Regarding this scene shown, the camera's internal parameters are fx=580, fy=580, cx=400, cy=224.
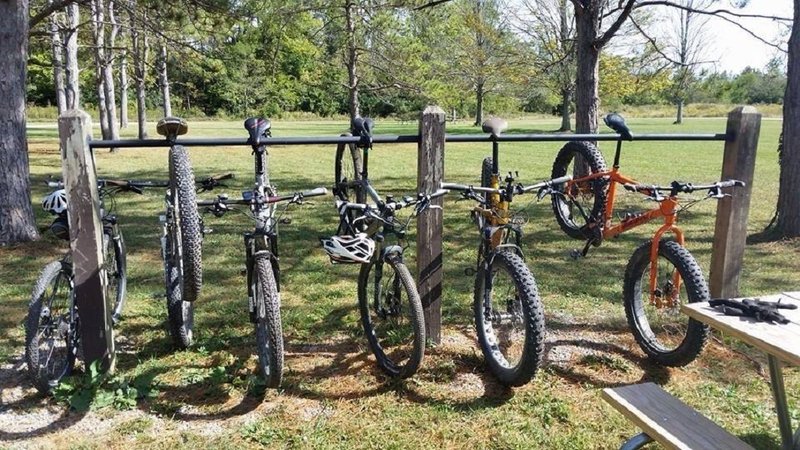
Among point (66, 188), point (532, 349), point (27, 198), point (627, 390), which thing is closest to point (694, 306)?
point (627, 390)

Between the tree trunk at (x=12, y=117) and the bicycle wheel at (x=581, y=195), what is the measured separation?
4990 mm

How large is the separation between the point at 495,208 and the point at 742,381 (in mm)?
1606

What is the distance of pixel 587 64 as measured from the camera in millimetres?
8336

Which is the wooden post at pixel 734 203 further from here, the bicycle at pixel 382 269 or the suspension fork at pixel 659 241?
the bicycle at pixel 382 269

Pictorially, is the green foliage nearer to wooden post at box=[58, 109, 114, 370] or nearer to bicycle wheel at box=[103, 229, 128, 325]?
wooden post at box=[58, 109, 114, 370]

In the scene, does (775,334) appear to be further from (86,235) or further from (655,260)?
(86,235)

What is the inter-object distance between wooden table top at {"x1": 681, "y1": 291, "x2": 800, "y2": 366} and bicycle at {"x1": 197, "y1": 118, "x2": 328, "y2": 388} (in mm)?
1787

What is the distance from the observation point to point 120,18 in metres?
15.2

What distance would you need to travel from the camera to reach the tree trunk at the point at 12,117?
5.46 metres

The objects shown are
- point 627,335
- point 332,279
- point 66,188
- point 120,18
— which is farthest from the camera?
point 120,18

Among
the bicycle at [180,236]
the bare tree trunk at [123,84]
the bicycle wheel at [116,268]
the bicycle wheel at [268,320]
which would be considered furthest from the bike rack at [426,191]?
the bare tree trunk at [123,84]

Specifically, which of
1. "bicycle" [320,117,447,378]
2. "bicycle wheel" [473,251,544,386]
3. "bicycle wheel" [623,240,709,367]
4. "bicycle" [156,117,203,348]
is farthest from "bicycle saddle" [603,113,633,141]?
"bicycle" [156,117,203,348]

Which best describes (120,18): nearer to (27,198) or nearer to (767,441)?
(27,198)

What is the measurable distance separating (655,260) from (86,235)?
9.98 ft
